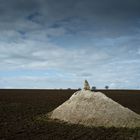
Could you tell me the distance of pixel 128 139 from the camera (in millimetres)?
17188

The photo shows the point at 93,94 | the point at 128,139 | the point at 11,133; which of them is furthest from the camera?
the point at 93,94

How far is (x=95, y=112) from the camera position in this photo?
73.0 feet

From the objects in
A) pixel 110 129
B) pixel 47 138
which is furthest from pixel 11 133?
pixel 110 129

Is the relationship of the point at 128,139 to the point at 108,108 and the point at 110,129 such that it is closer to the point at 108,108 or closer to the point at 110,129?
the point at 110,129

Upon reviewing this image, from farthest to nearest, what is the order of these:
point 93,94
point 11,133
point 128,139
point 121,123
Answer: point 93,94 < point 121,123 < point 11,133 < point 128,139

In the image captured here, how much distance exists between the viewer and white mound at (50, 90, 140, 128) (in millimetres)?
21422

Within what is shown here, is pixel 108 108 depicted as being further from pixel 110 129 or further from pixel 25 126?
pixel 25 126

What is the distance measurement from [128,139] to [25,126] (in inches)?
282

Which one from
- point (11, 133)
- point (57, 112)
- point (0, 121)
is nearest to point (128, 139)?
point (11, 133)

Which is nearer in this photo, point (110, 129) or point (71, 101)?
point (110, 129)

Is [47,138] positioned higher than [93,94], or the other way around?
[93,94]

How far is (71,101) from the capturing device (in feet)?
79.5

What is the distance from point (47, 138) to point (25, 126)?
4.49 meters

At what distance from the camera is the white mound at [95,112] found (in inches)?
843
